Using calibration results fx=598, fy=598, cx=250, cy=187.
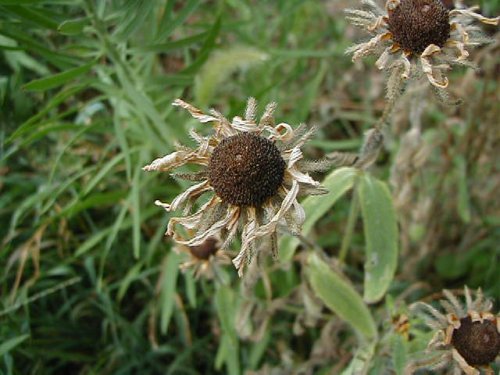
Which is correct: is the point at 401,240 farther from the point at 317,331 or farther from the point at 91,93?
the point at 91,93

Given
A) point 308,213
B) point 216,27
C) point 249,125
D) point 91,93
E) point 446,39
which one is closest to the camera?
point 249,125

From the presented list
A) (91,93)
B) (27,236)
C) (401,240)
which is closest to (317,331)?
(401,240)

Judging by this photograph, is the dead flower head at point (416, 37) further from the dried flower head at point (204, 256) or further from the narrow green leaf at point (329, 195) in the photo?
the dried flower head at point (204, 256)

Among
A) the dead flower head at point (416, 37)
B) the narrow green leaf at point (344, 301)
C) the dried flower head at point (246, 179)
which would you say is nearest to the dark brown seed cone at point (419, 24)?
the dead flower head at point (416, 37)

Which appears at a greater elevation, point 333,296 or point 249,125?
point 249,125

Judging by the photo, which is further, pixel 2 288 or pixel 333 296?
pixel 2 288

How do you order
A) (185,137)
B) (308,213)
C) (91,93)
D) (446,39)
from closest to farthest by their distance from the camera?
1. (446,39)
2. (308,213)
3. (185,137)
4. (91,93)
